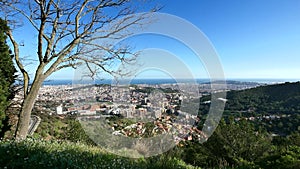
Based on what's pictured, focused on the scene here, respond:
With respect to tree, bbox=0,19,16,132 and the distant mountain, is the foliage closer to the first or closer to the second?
tree, bbox=0,19,16,132

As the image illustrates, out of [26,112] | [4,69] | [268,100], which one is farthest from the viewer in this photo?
[268,100]

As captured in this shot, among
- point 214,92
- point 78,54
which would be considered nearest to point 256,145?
point 214,92

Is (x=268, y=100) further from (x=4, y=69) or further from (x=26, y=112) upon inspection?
(x=4, y=69)

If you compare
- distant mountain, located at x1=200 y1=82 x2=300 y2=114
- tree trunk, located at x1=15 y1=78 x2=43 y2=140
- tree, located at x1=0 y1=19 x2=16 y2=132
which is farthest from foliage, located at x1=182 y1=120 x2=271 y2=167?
distant mountain, located at x1=200 y1=82 x2=300 y2=114

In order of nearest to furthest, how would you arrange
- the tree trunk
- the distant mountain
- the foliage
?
the tree trunk, the foliage, the distant mountain

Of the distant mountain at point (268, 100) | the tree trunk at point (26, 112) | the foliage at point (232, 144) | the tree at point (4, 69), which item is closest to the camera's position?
the tree trunk at point (26, 112)

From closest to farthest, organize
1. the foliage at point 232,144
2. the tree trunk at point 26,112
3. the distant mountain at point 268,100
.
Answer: the tree trunk at point 26,112 < the foliage at point 232,144 < the distant mountain at point 268,100

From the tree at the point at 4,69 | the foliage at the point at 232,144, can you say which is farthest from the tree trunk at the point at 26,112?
the foliage at the point at 232,144

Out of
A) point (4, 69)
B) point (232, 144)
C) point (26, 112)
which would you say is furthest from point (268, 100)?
point (4, 69)

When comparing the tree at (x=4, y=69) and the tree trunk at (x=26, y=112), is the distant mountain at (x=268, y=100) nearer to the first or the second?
the tree trunk at (x=26, y=112)
